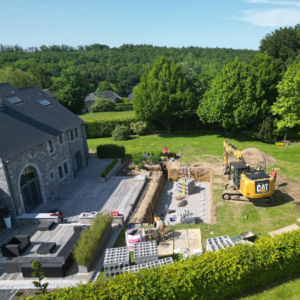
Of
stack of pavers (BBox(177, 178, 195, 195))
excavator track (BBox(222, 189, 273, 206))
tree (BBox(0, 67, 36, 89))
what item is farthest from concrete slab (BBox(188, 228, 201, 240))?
tree (BBox(0, 67, 36, 89))

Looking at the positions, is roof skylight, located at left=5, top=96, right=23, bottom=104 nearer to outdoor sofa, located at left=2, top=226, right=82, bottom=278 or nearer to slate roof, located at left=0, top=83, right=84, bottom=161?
slate roof, located at left=0, top=83, right=84, bottom=161

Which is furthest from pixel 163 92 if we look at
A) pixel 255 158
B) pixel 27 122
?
pixel 27 122

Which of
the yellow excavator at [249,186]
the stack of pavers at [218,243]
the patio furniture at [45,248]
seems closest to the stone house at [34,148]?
the patio furniture at [45,248]

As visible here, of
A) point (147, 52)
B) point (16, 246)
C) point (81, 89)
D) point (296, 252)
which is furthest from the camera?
point (147, 52)

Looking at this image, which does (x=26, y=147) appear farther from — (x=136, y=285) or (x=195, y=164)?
(x=195, y=164)

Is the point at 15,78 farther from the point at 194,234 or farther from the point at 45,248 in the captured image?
the point at 194,234

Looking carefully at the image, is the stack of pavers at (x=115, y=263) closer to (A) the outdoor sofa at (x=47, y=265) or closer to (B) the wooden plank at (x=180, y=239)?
(A) the outdoor sofa at (x=47, y=265)

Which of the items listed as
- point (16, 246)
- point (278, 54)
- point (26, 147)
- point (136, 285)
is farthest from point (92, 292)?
point (278, 54)
